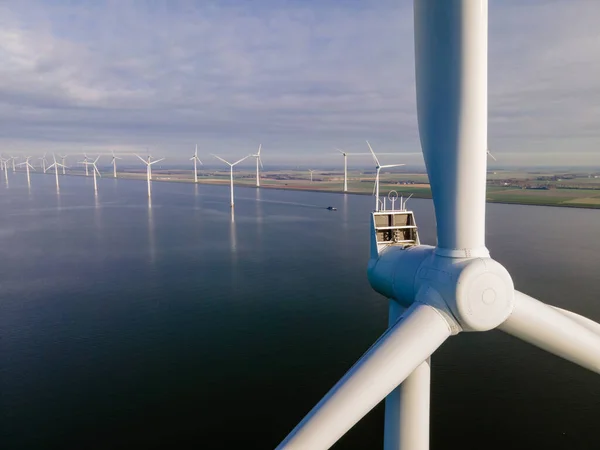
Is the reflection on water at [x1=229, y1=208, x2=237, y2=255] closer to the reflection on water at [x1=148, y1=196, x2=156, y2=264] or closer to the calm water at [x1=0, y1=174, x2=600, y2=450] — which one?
the calm water at [x1=0, y1=174, x2=600, y2=450]

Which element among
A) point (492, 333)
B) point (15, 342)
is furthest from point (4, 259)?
point (492, 333)

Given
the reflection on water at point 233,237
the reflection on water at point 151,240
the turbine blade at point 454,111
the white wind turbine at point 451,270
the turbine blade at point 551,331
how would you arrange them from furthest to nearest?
the reflection on water at point 233,237
the reflection on water at point 151,240
the turbine blade at point 551,331
the white wind turbine at point 451,270
the turbine blade at point 454,111

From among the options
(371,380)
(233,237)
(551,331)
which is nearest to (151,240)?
(233,237)

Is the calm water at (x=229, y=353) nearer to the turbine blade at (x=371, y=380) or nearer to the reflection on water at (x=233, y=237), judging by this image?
the reflection on water at (x=233, y=237)

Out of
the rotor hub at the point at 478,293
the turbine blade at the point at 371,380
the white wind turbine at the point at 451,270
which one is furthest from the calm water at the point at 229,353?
the rotor hub at the point at 478,293

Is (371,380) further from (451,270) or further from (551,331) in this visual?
(551,331)
